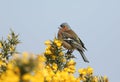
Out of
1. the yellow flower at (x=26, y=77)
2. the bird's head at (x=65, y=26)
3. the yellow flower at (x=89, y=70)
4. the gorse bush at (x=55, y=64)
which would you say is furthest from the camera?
the bird's head at (x=65, y=26)

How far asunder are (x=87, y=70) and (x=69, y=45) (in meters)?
3.23

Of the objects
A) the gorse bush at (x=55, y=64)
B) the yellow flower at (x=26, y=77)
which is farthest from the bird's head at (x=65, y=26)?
the yellow flower at (x=26, y=77)

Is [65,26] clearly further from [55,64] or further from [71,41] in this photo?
[55,64]

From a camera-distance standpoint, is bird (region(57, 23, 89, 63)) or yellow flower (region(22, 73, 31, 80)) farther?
bird (region(57, 23, 89, 63))

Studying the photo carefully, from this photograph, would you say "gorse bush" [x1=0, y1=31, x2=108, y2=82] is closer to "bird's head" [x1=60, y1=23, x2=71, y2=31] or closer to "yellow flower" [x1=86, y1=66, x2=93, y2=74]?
"yellow flower" [x1=86, y1=66, x2=93, y2=74]

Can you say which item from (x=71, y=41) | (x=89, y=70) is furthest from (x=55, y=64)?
(x=71, y=41)

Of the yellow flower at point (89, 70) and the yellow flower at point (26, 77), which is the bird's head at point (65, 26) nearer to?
the yellow flower at point (89, 70)

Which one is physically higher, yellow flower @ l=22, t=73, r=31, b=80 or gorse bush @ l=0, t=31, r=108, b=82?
gorse bush @ l=0, t=31, r=108, b=82

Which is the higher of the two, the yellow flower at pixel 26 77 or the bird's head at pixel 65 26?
the bird's head at pixel 65 26

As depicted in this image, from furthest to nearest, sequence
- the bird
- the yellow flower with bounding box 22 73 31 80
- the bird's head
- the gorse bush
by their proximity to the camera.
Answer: the bird's head
the bird
the gorse bush
the yellow flower with bounding box 22 73 31 80

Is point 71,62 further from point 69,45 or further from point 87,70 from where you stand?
point 69,45

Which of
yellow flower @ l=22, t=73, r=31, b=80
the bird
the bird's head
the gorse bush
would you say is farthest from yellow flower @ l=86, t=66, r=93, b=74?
yellow flower @ l=22, t=73, r=31, b=80

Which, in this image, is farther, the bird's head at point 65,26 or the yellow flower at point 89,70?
the bird's head at point 65,26

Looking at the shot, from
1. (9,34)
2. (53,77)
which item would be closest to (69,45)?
(9,34)
